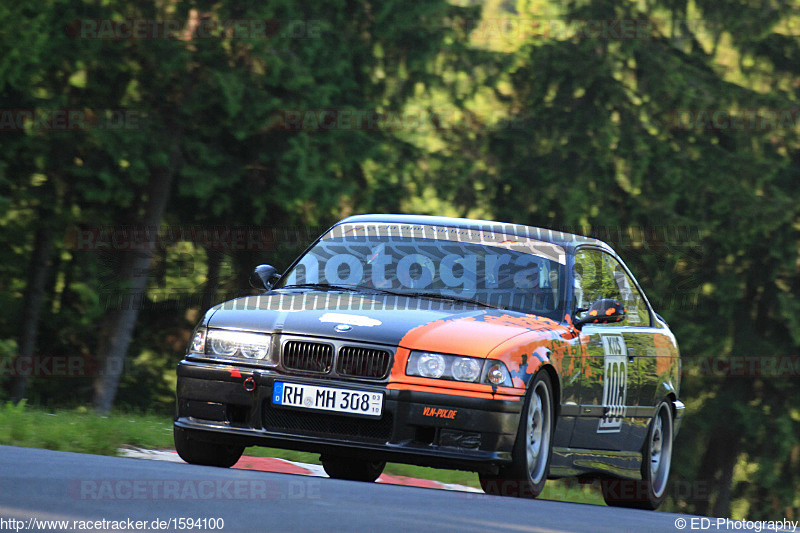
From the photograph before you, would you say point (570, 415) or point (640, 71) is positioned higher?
point (640, 71)

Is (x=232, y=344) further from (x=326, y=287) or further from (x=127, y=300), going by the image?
(x=127, y=300)

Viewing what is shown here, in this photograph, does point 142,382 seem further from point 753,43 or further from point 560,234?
point 560,234

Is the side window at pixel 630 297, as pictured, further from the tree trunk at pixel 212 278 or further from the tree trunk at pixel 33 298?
the tree trunk at pixel 212 278

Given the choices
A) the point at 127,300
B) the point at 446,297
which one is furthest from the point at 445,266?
the point at 127,300

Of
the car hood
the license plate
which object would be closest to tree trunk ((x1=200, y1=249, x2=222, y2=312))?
the car hood

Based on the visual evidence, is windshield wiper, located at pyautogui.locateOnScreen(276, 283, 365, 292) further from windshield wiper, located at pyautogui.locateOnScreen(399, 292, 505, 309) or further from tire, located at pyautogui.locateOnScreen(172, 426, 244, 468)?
tire, located at pyautogui.locateOnScreen(172, 426, 244, 468)

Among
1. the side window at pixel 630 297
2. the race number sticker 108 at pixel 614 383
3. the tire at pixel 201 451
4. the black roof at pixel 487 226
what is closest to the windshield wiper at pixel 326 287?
the black roof at pixel 487 226

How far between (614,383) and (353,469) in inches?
80.8

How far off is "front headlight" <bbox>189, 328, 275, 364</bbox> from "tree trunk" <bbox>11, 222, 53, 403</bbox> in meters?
17.2

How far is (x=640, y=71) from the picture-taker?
1161 inches

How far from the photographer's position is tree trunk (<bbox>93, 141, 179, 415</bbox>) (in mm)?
24469

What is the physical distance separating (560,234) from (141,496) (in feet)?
15.3

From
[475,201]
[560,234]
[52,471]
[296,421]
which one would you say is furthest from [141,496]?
[475,201]

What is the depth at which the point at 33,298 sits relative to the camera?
1008 inches
